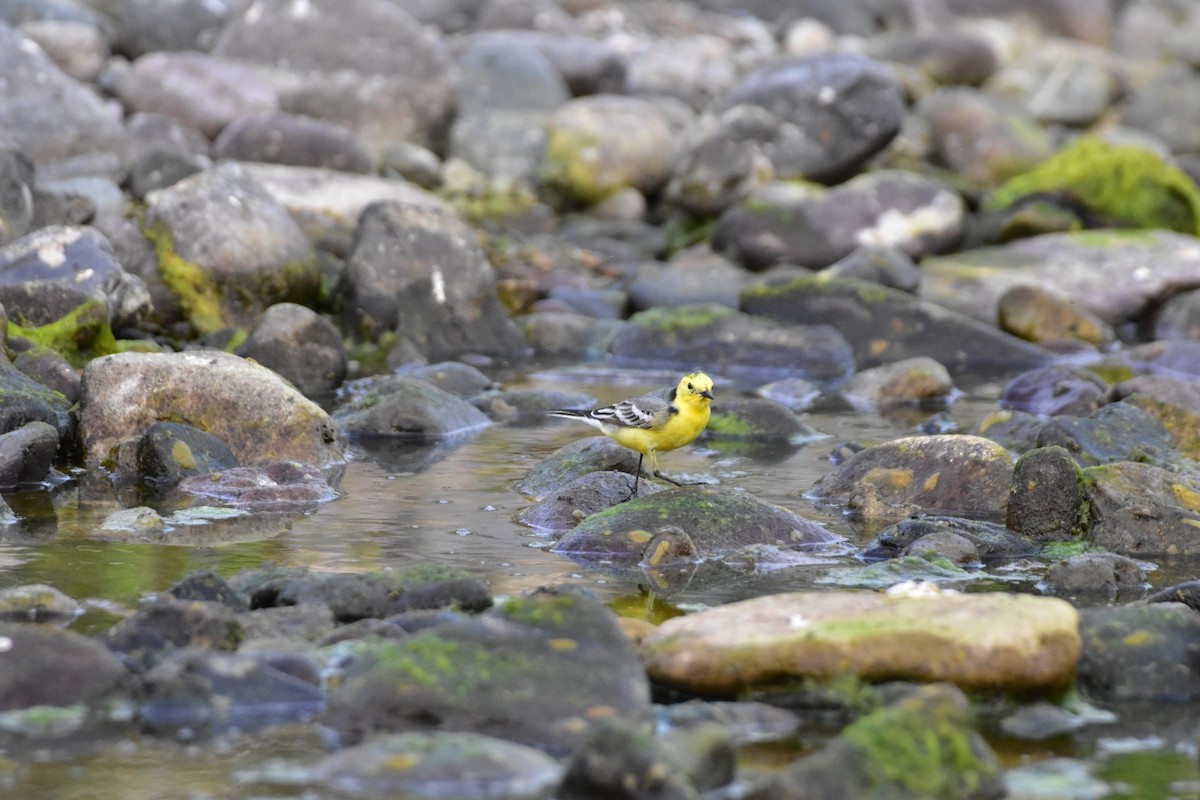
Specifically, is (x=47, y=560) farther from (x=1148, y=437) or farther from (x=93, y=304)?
(x=1148, y=437)

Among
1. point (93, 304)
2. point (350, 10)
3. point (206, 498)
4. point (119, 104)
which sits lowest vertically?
point (206, 498)

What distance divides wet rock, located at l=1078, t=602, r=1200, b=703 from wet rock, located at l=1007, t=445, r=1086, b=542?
7.80ft

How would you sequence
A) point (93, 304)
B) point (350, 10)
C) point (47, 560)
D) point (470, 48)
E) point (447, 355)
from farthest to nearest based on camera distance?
point (470, 48), point (350, 10), point (447, 355), point (93, 304), point (47, 560)

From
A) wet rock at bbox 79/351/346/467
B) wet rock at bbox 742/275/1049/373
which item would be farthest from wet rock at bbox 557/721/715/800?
wet rock at bbox 742/275/1049/373

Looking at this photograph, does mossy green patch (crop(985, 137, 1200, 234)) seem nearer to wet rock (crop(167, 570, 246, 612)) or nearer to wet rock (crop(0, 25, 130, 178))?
wet rock (crop(0, 25, 130, 178))

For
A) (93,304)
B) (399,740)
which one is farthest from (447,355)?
(399,740)

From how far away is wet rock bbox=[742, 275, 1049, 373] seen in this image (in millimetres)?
16484

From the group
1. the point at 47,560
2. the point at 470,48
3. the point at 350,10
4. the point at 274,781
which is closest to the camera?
the point at 274,781

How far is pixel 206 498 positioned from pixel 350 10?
15.8 metres

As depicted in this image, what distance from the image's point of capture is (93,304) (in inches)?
485

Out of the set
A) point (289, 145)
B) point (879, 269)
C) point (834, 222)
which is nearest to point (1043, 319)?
point (879, 269)

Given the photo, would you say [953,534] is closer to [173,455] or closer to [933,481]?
[933,481]

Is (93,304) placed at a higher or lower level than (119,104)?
lower

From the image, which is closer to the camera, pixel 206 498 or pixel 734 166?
pixel 206 498
